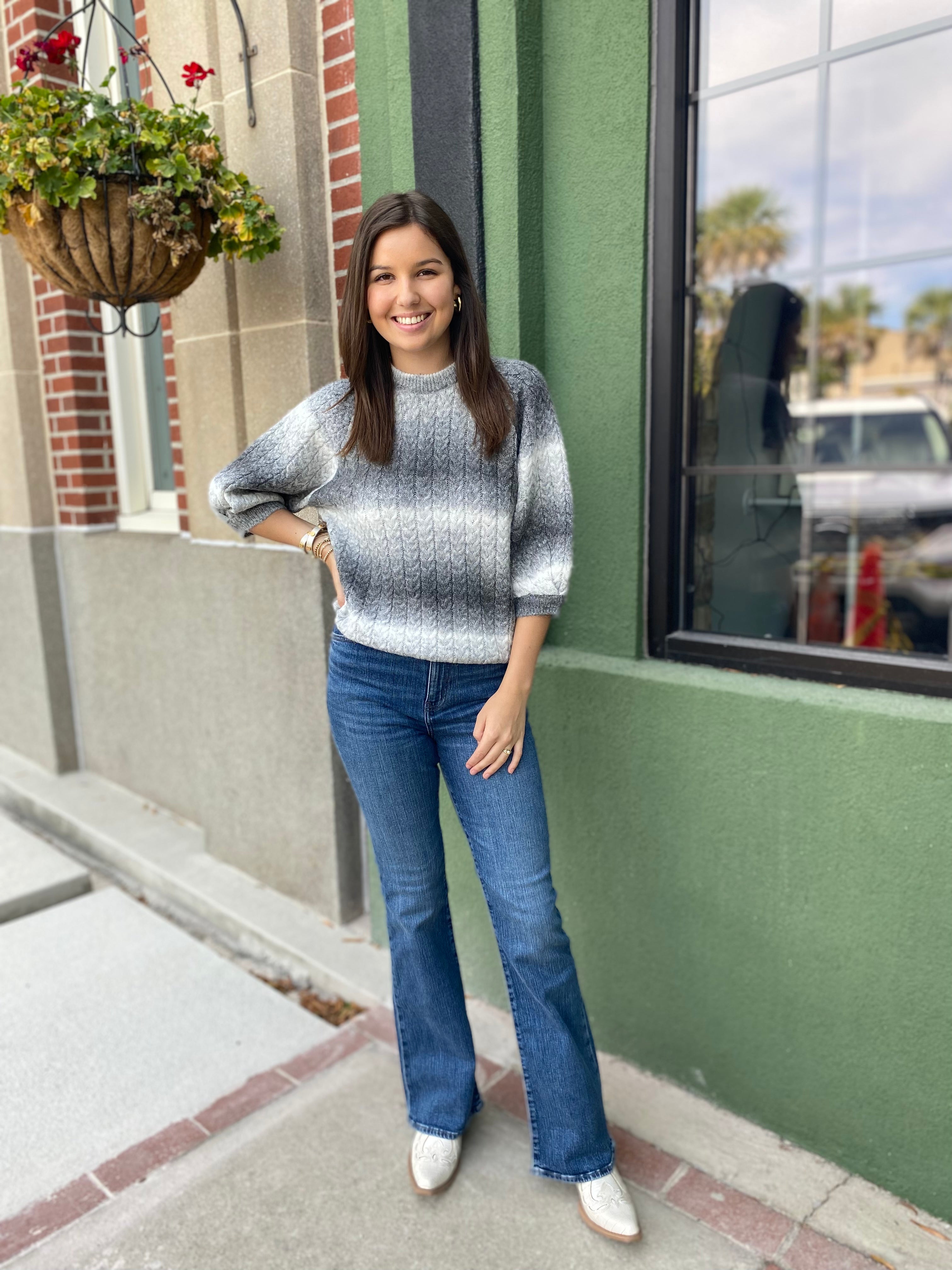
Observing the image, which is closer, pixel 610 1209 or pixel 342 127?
pixel 610 1209

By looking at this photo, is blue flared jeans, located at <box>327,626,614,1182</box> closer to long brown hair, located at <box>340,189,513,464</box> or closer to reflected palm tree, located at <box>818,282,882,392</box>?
long brown hair, located at <box>340,189,513,464</box>

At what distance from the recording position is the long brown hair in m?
1.69

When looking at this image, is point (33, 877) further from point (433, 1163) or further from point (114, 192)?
point (114, 192)

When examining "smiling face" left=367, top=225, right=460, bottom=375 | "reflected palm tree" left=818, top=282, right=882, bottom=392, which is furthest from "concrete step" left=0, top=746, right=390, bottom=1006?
"reflected palm tree" left=818, top=282, right=882, bottom=392

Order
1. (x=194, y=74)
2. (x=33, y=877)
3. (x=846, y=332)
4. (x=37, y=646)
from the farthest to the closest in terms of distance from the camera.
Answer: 1. (x=846, y=332)
2. (x=37, y=646)
3. (x=33, y=877)
4. (x=194, y=74)

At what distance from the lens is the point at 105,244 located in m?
2.32

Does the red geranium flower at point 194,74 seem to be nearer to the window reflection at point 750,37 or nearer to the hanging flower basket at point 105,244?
the hanging flower basket at point 105,244

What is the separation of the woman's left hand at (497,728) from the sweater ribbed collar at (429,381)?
0.57 metres

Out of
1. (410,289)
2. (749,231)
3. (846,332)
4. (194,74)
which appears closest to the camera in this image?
(410,289)

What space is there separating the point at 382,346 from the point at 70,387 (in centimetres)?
263

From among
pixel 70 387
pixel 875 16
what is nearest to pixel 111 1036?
pixel 70 387

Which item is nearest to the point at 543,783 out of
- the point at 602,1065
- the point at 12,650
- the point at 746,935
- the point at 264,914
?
the point at 746,935

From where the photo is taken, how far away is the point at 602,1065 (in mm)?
2354

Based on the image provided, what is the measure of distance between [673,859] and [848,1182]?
29.4 inches
